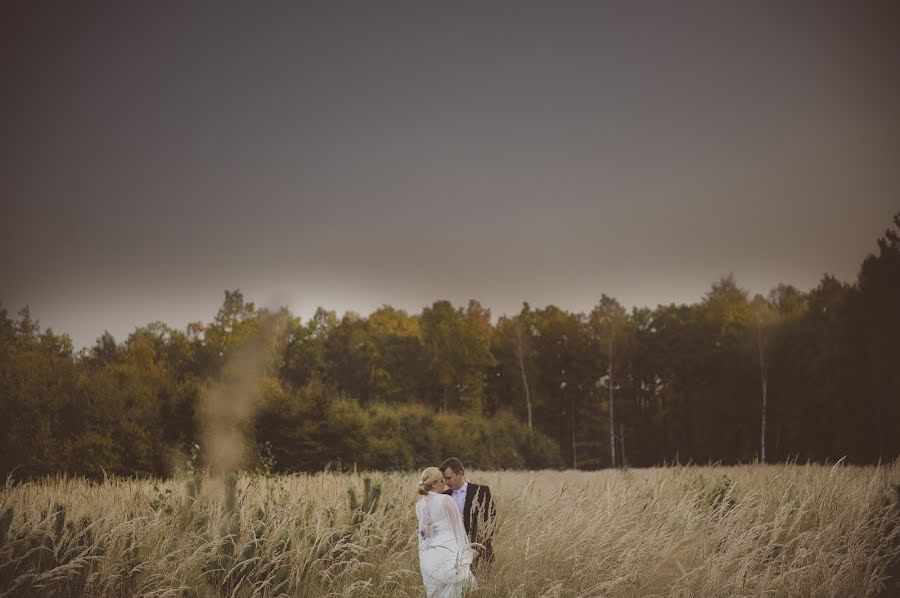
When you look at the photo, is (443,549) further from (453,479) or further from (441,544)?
(453,479)

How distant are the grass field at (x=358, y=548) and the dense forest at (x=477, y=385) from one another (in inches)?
228

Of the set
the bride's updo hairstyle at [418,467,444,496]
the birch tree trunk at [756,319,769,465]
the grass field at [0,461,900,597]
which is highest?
the birch tree trunk at [756,319,769,465]

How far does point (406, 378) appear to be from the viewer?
48562 mm

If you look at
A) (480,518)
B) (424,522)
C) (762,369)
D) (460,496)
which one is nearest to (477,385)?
(762,369)

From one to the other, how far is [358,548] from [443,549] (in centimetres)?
92

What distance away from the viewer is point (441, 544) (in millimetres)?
5809

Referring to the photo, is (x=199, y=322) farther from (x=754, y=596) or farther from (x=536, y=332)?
(x=754, y=596)

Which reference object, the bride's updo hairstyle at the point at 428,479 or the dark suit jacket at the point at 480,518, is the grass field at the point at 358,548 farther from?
the bride's updo hairstyle at the point at 428,479

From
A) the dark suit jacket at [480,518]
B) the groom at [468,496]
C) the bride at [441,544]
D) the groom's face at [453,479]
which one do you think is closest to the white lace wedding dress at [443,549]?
the bride at [441,544]

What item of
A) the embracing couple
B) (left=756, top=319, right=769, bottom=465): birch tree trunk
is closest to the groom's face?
the embracing couple

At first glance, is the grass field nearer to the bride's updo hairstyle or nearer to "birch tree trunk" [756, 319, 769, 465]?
the bride's updo hairstyle

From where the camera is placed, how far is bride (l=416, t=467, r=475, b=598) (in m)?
5.66

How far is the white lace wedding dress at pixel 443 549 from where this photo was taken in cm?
565

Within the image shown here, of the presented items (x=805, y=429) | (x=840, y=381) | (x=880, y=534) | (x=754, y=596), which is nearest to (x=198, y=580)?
(x=754, y=596)
